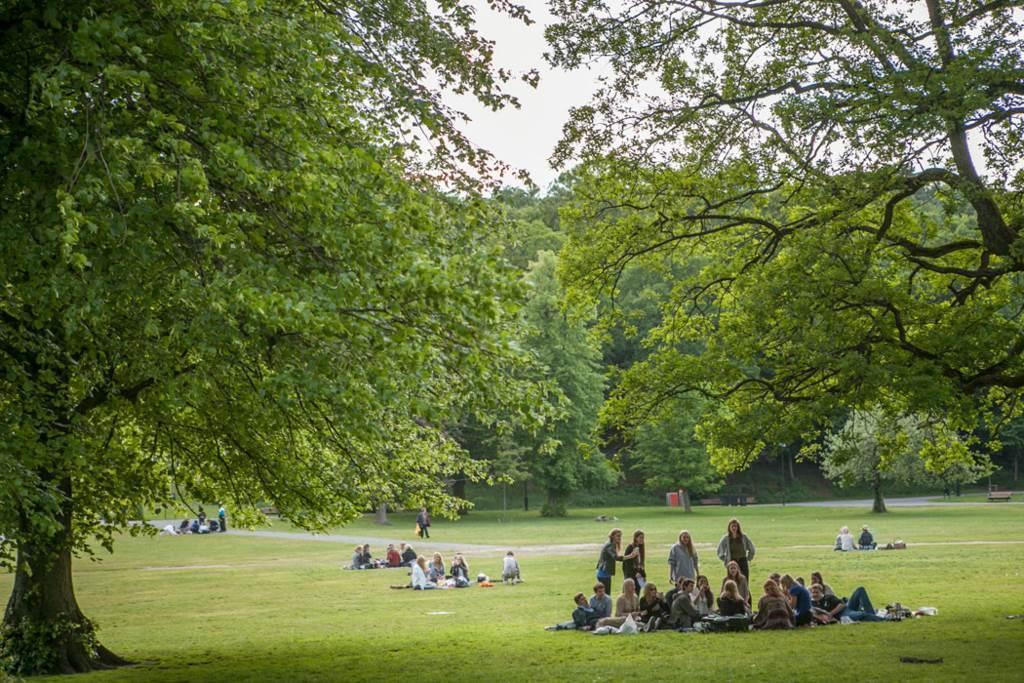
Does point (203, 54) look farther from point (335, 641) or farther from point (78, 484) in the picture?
point (335, 641)

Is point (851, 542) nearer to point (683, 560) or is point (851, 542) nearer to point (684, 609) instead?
point (683, 560)

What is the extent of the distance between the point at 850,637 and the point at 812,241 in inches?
244

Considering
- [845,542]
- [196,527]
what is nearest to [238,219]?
[845,542]

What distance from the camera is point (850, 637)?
18312 mm

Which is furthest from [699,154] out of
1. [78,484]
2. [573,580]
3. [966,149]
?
[573,580]

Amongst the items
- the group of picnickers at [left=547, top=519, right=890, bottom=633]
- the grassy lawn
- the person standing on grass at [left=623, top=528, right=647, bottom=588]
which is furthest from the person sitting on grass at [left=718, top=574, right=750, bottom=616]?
the person standing on grass at [left=623, top=528, right=647, bottom=588]

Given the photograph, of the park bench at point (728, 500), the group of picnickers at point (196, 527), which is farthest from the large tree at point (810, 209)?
the park bench at point (728, 500)

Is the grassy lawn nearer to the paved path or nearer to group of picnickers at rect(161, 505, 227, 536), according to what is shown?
group of picnickers at rect(161, 505, 227, 536)

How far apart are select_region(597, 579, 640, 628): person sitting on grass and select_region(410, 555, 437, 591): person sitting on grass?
9724mm

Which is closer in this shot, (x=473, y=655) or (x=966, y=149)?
(x=966, y=149)

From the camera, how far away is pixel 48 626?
17.4 metres

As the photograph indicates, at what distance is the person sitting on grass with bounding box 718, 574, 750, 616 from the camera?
19500mm

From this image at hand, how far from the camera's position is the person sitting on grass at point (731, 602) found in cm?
1950

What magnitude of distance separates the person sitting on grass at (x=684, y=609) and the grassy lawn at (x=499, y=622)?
2.02 ft
